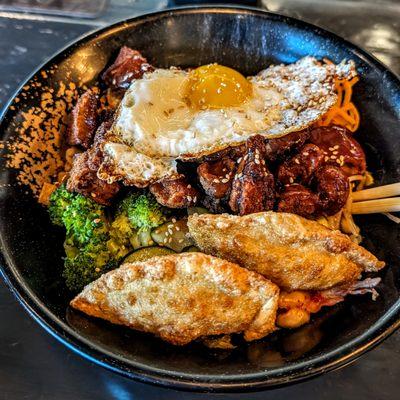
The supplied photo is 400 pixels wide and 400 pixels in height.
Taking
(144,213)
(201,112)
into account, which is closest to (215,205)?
(144,213)

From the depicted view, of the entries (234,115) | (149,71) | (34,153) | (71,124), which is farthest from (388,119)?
(34,153)

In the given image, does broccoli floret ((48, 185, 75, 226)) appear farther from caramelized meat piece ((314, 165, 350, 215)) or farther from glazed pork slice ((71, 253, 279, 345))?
caramelized meat piece ((314, 165, 350, 215))

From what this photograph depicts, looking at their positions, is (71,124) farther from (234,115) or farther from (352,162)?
(352,162)

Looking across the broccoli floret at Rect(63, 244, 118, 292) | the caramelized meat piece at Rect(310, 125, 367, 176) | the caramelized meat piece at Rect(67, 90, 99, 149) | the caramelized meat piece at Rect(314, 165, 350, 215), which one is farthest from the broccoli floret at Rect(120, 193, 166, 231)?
the caramelized meat piece at Rect(310, 125, 367, 176)

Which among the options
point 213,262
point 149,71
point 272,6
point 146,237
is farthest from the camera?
point 272,6

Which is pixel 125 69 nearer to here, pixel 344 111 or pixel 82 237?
pixel 82 237
